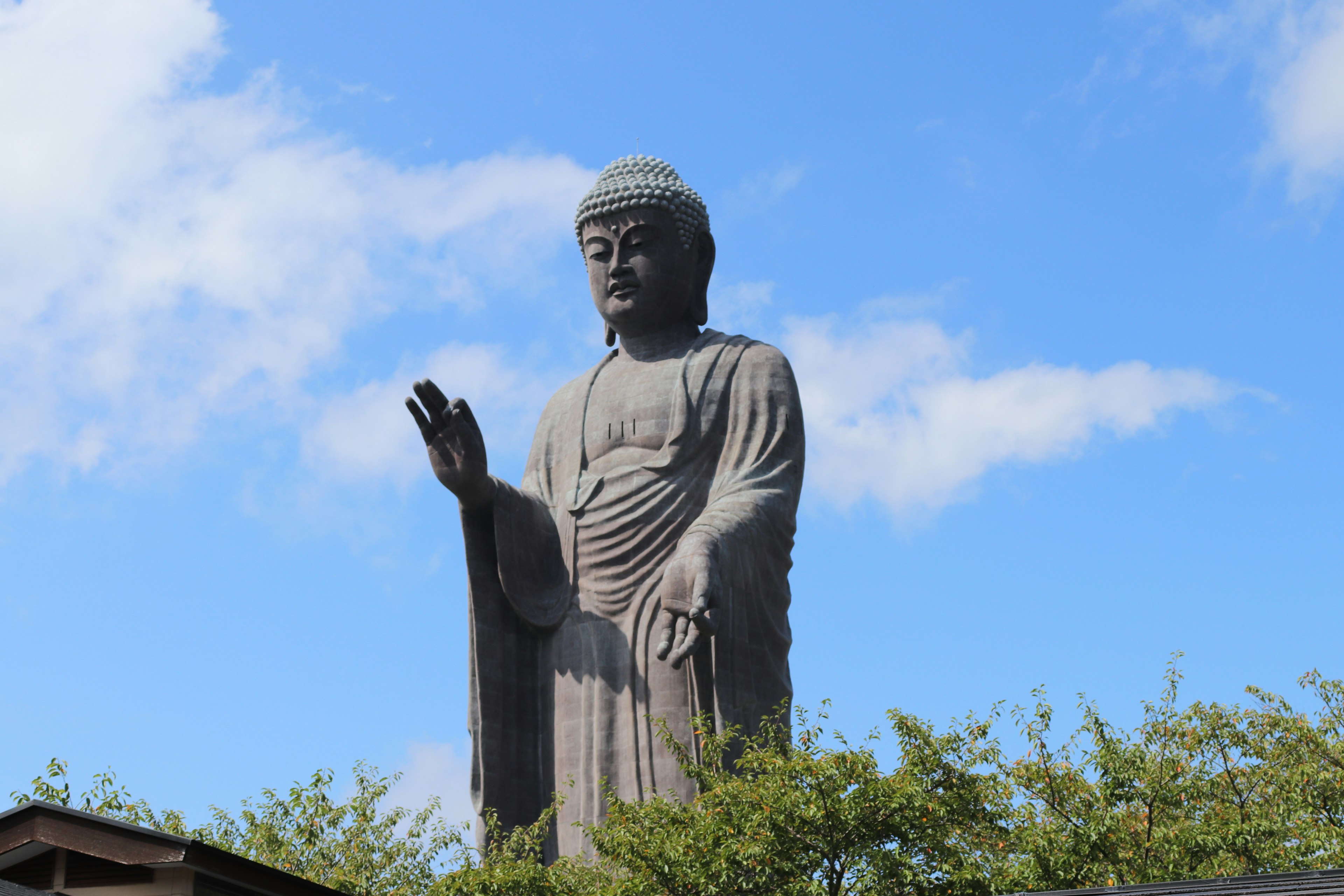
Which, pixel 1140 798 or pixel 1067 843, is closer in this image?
pixel 1067 843

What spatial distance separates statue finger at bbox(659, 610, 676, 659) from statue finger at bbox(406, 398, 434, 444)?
2951 millimetres

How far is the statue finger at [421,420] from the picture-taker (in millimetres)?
15828

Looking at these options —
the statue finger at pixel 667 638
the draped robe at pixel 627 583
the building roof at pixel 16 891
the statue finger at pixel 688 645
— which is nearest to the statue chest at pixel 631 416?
the draped robe at pixel 627 583

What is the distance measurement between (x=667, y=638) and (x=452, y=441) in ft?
9.69

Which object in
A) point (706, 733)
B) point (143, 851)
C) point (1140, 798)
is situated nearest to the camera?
point (143, 851)

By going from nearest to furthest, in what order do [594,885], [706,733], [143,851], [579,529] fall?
1. [143,851]
2. [594,885]
3. [706,733]
4. [579,529]

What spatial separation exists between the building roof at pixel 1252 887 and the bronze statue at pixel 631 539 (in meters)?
5.07

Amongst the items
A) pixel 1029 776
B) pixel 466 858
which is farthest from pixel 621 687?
pixel 1029 776

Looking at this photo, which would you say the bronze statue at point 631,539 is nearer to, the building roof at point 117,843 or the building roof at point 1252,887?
the building roof at point 1252,887

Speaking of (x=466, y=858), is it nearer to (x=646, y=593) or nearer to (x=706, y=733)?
Result: (x=706, y=733)

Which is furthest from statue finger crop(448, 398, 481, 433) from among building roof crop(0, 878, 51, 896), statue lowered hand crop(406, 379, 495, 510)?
building roof crop(0, 878, 51, 896)

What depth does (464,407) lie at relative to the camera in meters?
15.9

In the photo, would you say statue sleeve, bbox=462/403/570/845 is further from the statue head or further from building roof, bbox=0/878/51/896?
building roof, bbox=0/878/51/896

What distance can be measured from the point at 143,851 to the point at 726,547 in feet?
26.1
